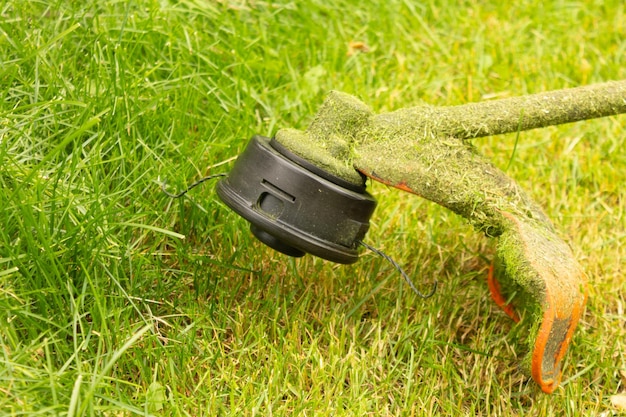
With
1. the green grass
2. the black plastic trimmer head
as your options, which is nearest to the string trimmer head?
the black plastic trimmer head

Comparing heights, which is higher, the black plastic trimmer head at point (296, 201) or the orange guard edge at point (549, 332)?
the black plastic trimmer head at point (296, 201)

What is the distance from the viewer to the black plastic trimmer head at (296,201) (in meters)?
1.89

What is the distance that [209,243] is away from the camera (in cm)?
240

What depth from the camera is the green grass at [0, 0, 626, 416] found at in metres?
1.94

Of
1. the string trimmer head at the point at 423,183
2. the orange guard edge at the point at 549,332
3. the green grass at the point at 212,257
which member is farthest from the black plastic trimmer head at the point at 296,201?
the green grass at the point at 212,257

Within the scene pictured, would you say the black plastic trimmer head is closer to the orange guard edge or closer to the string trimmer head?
the string trimmer head

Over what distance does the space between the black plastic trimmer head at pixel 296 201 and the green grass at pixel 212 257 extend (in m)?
0.30

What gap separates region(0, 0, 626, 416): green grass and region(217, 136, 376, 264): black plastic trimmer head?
30 cm

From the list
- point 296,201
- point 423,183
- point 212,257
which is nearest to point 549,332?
point 423,183

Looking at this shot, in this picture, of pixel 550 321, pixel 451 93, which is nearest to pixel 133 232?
pixel 550 321

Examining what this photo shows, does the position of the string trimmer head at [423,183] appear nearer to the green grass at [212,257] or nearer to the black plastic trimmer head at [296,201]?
the black plastic trimmer head at [296,201]

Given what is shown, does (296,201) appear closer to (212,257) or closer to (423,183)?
(423,183)

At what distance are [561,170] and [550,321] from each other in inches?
45.6

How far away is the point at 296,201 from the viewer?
1.89 metres
